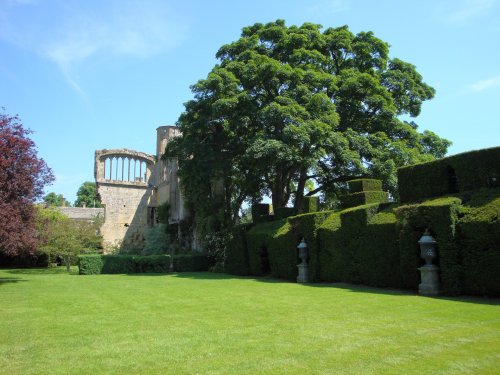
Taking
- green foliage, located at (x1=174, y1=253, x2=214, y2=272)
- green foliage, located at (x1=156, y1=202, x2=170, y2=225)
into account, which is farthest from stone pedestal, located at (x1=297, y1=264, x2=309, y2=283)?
green foliage, located at (x1=156, y1=202, x2=170, y2=225)

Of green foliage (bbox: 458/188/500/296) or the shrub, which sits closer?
green foliage (bbox: 458/188/500/296)

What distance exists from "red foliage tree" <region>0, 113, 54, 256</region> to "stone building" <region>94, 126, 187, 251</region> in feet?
72.2

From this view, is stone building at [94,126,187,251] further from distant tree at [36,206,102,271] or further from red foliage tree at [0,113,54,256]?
red foliage tree at [0,113,54,256]

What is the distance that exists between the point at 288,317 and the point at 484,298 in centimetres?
607

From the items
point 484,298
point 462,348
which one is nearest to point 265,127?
point 484,298

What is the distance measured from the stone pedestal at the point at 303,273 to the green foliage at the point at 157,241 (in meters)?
19.4

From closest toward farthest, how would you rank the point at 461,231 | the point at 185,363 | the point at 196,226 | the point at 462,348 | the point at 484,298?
the point at 185,363 → the point at 462,348 → the point at 484,298 → the point at 461,231 → the point at 196,226

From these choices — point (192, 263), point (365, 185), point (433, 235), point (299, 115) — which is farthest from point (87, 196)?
point (433, 235)

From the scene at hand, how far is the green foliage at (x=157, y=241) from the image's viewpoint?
36.1m

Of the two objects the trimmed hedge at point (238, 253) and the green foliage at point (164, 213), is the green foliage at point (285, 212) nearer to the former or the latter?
the trimmed hedge at point (238, 253)

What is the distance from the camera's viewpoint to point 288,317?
8953 mm

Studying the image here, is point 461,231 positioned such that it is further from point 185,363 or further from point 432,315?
point 185,363

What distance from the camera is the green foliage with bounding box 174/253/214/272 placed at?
94.9ft

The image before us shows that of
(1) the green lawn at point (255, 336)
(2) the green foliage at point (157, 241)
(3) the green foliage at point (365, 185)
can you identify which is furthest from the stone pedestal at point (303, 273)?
(2) the green foliage at point (157, 241)
